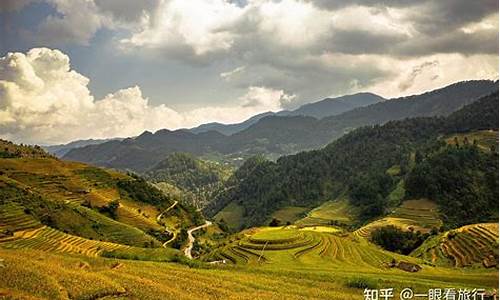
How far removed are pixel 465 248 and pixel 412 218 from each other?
51.7 meters

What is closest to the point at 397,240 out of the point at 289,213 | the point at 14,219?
the point at 14,219

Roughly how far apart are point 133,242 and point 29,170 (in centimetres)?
4086

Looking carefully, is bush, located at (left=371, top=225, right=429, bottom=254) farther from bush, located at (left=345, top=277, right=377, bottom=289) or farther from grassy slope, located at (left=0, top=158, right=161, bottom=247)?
bush, located at (left=345, top=277, right=377, bottom=289)

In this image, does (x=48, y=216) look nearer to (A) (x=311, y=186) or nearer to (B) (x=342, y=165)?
(A) (x=311, y=186)

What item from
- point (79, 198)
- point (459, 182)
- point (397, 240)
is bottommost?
point (397, 240)

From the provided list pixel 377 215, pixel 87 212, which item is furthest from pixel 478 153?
pixel 87 212

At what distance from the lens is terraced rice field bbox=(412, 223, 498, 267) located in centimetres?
5222

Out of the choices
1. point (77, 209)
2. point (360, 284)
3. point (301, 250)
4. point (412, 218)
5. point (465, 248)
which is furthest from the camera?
point (412, 218)

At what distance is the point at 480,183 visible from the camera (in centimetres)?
11981

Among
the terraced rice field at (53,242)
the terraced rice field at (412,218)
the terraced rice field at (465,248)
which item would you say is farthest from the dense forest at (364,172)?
the terraced rice field at (53,242)

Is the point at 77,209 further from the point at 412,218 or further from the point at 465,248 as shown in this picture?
the point at 412,218

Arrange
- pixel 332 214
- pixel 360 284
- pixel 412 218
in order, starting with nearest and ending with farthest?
pixel 360 284, pixel 412 218, pixel 332 214

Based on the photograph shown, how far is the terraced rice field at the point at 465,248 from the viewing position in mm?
52219

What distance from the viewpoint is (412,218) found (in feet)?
349
